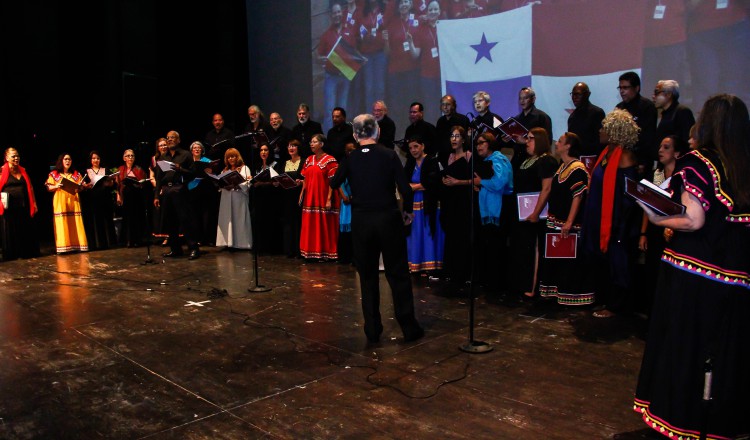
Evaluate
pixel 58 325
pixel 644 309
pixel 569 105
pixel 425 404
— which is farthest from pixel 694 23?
pixel 58 325

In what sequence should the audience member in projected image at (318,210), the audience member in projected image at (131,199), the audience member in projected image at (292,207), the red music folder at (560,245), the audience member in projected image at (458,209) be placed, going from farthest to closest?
1. the audience member in projected image at (131,199)
2. the audience member in projected image at (292,207)
3. the audience member in projected image at (318,210)
4. the audience member in projected image at (458,209)
5. the red music folder at (560,245)

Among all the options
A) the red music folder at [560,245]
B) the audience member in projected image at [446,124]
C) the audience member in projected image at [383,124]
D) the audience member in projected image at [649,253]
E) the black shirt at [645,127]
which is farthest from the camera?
the audience member in projected image at [383,124]

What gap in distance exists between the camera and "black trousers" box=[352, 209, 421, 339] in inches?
175

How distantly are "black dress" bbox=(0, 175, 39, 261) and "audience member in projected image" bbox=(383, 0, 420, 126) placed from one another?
553 centimetres

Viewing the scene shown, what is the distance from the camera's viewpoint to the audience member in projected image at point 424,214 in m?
6.81

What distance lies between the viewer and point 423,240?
23.1 feet

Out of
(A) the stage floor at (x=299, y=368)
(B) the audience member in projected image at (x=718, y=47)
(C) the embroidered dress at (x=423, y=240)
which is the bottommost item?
(A) the stage floor at (x=299, y=368)

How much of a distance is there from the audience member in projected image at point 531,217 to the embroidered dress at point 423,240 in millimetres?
1005

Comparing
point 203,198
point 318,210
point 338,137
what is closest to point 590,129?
point 338,137

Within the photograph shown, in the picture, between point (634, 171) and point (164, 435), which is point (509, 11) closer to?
point (634, 171)

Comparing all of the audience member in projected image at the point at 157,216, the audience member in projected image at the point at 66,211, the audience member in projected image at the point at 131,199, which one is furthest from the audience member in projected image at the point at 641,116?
the audience member in projected image at the point at 66,211

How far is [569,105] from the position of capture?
7121mm

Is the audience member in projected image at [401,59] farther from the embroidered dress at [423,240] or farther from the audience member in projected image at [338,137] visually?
the embroidered dress at [423,240]

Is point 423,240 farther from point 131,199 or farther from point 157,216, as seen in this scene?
point 131,199
